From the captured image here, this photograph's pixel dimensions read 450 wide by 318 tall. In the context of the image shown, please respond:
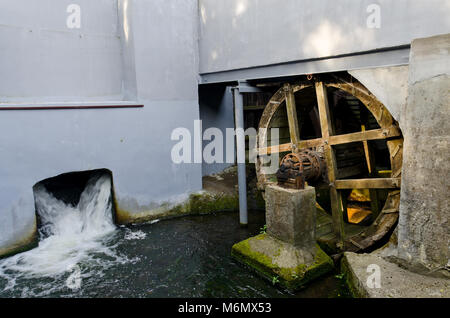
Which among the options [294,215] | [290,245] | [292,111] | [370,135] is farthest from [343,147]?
[290,245]

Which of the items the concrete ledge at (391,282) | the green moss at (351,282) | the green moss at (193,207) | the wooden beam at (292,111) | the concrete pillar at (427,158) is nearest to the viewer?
the concrete ledge at (391,282)

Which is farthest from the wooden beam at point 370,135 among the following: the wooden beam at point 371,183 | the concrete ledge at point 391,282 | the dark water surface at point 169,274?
the dark water surface at point 169,274

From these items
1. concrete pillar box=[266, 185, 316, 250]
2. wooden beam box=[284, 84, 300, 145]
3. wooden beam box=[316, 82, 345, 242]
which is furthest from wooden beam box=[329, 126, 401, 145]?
concrete pillar box=[266, 185, 316, 250]

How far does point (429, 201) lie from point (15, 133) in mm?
5643

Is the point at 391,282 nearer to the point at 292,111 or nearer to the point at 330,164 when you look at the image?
the point at 330,164

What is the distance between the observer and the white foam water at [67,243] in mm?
4395

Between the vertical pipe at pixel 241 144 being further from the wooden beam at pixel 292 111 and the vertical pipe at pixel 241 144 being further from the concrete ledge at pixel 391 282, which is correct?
the concrete ledge at pixel 391 282

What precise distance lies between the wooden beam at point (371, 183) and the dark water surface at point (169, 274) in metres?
1.28

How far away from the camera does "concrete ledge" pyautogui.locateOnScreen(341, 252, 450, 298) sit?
9.58ft

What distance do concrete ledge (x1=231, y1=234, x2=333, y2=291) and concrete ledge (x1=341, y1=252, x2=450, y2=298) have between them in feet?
1.52

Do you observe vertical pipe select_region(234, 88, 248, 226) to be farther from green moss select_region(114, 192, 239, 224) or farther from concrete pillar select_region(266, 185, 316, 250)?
concrete pillar select_region(266, 185, 316, 250)

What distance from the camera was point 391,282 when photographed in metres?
3.10
